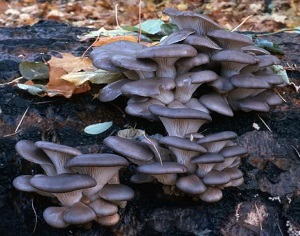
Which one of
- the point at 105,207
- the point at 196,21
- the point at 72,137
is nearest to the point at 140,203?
the point at 105,207

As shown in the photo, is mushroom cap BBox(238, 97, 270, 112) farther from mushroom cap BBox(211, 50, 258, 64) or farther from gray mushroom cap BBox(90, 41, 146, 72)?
gray mushroom cap BBox(90, 41, 146, 72)

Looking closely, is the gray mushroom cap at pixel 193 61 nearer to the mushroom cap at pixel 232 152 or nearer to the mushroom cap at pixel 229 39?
the mushroom cap at pixel 229 39

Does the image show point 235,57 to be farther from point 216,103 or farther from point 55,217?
point 55,217

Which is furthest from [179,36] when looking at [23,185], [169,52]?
[23,185]

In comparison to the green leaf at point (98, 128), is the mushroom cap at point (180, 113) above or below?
above

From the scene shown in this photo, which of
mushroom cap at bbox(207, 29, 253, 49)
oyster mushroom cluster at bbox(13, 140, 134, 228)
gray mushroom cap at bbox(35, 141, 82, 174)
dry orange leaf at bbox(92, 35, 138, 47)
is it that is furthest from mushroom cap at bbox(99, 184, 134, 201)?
dry orange leaf at bbox(92, 35, 138, 47)

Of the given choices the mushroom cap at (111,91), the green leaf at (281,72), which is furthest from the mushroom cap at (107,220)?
the green leaf at (281,72)
